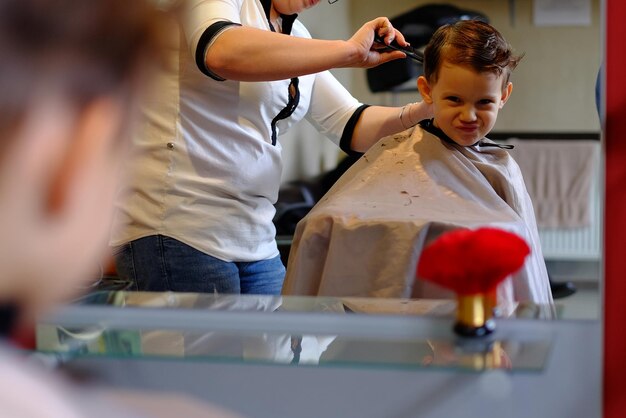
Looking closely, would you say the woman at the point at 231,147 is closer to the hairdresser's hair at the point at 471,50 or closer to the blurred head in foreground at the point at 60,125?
the hairdresser's hair at the point at 471,50

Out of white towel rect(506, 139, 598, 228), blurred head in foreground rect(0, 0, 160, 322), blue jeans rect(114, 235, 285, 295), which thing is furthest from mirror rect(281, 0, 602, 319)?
blurred head in foreground rect(0, 0, 160, 322)

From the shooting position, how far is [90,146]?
1.65 ft

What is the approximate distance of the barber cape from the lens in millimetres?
1106

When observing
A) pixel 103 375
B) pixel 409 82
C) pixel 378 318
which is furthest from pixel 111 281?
pixel 409 82

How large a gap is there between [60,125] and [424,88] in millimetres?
702

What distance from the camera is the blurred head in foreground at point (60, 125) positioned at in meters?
0.47

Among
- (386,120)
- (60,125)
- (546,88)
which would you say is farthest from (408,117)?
(60,125)

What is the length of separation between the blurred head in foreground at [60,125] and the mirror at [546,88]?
619mm

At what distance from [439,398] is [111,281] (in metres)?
0.44

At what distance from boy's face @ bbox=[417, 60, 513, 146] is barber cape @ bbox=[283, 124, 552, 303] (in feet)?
0.09

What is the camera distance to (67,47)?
0.48 m

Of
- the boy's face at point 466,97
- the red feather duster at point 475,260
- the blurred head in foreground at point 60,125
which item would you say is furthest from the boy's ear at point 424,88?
the blurred head in foreground at point 60,125

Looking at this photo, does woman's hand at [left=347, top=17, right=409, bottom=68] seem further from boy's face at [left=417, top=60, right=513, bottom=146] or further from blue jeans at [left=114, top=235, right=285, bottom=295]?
blue jeans at [left=114, top=235, right=285, bottom=295]

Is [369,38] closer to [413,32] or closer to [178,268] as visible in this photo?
[413,32]
